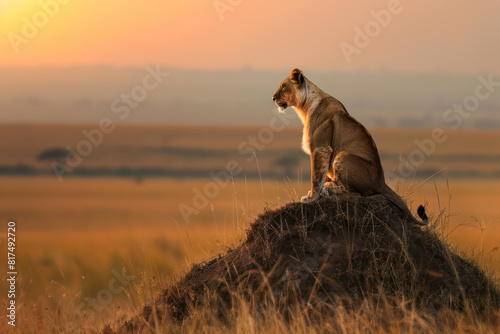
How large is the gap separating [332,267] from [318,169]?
2181mm

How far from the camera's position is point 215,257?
1240cm

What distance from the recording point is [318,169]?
12188 millimetres

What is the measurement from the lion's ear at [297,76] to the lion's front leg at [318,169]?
2003 millimetres

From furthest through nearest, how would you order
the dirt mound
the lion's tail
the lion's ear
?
the lion's ear, the lion's tail, the dirt mound

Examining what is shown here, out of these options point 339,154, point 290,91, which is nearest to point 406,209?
point 339,154

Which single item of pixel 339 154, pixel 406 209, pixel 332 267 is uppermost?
pixel 339 154

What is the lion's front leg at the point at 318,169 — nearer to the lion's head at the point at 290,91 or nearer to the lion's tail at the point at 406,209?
the lion's tail at the point at 406,209

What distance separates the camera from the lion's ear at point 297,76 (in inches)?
536

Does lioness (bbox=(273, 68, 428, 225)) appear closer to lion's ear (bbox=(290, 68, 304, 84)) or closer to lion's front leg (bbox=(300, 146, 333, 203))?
lion's front leg (bbox=(300, 146, 333, 203))

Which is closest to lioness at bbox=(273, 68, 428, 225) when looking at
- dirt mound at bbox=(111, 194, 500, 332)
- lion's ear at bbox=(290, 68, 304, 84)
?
dirt mound at bbox=(111, 194, 500, 332)

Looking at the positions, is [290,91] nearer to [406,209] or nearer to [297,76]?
[297,76]

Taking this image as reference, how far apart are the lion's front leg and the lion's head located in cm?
179

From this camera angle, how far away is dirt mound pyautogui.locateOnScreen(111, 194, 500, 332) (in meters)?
10.6

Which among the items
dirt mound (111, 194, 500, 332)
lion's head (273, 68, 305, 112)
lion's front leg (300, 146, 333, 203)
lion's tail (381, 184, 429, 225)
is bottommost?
dirt mound (111, 194, 500, 332)
